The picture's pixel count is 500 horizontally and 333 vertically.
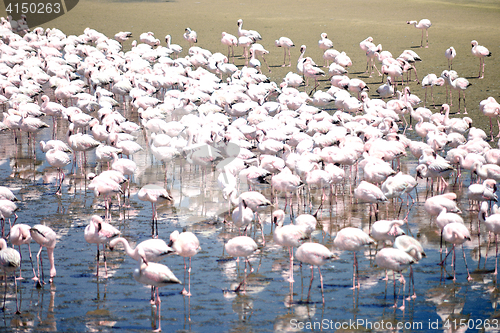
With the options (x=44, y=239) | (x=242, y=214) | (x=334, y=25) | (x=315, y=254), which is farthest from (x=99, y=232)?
(x=334, y=25)

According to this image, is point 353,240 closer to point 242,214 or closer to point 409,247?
point 409,247

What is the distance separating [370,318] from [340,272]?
131 centimetres

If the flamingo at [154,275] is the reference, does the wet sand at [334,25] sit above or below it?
above

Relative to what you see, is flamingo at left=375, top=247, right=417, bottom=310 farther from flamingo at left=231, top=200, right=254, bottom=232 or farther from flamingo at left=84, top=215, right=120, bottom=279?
flamingo at left=84, top=215, right=120, bottom=279

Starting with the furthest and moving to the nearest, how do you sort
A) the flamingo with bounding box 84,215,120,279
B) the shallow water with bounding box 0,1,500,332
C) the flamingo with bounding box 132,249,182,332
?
the flamingo with bounding box 84,215,120,279 → the shallow water with bounding box 0,1,500,332 → the flamingo with bounding box 132,249,182,332

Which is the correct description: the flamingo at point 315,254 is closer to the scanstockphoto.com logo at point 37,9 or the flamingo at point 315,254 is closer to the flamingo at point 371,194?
the flamingo at point 371,194

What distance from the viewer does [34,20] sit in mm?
32156

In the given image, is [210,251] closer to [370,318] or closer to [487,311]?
[370,318]

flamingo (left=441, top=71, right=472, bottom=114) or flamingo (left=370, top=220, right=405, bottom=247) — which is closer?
flamingo (left=370, top=220, right=405, bottom=247)

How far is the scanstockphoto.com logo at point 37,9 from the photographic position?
3212cm

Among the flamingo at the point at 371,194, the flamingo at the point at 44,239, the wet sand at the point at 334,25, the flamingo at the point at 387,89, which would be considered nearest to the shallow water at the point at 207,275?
the flamingo at the point at 44,239

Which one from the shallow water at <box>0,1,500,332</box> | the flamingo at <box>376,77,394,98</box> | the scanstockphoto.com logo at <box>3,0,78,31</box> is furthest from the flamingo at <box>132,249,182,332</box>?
the scanstockphoto.com logo at <box>3,0,78,31</box>

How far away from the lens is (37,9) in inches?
1391

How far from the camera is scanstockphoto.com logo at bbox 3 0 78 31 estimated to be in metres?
32.1
